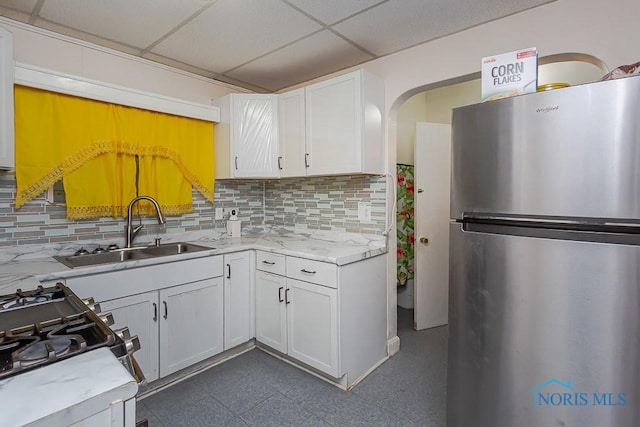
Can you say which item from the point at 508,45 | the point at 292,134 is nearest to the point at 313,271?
the point at 292,134

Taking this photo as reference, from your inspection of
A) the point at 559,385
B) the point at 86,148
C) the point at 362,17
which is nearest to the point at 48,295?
the point at 86,148

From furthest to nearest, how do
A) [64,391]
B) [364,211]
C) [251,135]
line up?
[251,135] → [364,211] → [64,391]

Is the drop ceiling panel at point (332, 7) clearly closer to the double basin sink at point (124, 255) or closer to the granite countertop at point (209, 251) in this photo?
the granite countertop at point (209, 251)

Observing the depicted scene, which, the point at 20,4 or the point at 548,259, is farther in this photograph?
the point at 20,4

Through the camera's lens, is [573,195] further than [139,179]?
No

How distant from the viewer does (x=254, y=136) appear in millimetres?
2730

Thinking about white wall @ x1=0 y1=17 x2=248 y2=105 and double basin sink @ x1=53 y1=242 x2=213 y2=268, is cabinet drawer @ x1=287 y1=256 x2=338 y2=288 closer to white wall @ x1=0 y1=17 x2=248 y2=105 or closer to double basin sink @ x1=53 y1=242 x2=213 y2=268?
double basin sink @ x1=53 y1=242 x2=213 y2=268

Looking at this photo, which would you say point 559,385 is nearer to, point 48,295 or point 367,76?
point 48,295

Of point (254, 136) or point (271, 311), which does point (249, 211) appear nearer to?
point (254, 136)

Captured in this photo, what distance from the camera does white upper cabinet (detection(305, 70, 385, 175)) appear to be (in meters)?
2.23

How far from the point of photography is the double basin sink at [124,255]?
6.59ft

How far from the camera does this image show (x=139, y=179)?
242 centimetres

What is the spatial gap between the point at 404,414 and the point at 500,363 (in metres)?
0.96

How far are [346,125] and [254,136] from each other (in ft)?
2.79
